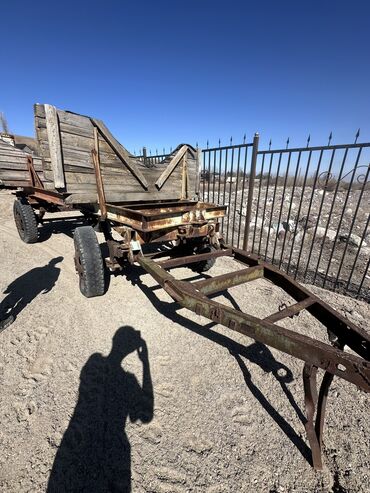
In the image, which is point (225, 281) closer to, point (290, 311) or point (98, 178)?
point (290, 311)

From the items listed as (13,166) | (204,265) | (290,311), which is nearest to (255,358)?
(290,311)

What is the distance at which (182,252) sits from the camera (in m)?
3.71

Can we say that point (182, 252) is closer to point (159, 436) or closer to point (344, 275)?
point (159, 436)

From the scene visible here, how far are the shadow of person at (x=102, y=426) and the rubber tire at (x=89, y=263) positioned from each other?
3.45 feet

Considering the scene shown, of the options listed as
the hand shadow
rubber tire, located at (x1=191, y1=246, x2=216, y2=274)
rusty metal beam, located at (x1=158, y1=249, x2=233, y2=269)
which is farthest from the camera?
rubber tire, located at (x1=191, y1=246, x2=216, y2=274)

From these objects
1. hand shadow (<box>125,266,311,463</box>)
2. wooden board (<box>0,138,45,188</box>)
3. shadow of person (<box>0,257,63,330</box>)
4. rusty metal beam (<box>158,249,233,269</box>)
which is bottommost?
hand shadow (<box>125,266,311,463</box>)

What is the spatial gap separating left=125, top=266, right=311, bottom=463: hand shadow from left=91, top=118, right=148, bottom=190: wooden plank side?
1.90 metres

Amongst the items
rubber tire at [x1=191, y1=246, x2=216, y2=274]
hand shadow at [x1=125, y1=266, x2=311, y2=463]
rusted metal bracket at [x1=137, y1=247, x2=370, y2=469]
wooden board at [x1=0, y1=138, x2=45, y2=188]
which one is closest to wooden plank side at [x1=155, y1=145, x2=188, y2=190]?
rubber tire at [x1=191, y1=246, x2=216, y2=274]

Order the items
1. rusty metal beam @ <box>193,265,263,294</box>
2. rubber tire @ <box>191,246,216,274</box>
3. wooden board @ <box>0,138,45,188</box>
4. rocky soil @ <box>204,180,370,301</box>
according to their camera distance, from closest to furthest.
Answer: rusty metal beam @ <box>193,265,263,294</box> → rocky soil @ <box>204,180,370,301</box> → rubber tire @ <box>191,246,216,274</box> → wooden board @ <box>0,138,45,188</box>

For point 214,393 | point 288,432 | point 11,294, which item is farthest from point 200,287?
point 11,294

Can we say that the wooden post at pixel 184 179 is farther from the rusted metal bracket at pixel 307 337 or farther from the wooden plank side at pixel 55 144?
the rusted metal bracket at pixel 307 337

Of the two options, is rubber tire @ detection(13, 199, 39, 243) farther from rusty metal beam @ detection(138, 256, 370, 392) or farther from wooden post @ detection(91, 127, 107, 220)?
rusty metal beam @ detection(138, 256, 370, 392)

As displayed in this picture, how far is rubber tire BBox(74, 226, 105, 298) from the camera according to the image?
319cm

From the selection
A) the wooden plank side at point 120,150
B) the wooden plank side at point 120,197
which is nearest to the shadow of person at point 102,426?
the wooden plank side at point 120,197
